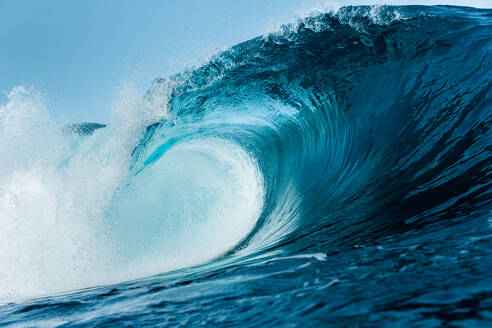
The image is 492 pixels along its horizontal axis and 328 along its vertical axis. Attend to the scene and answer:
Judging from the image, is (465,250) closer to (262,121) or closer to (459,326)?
(459,326)

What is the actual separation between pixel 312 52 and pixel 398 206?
14.5 feet

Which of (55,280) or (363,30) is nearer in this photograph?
(55,280)

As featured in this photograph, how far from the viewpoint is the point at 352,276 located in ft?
4.81

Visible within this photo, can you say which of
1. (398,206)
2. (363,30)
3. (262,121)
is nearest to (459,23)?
(363,30)

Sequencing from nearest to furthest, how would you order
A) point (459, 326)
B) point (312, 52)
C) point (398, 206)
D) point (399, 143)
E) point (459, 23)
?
point (459, 326)
point (398, 206)
point (399, 143)
point (459, 23)
point (312, 52)

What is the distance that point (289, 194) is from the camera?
5781 mm

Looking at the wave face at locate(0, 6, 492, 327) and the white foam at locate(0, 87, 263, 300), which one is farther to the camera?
the white foam at locate(0, 87, 263, 300)

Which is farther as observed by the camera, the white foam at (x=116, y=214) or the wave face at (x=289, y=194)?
the white foam at (x=116, y=214)

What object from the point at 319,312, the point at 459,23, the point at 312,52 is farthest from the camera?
the point at 312,52

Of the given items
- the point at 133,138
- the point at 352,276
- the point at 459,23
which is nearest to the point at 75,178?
the point at 133,138

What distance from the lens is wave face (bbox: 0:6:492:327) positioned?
140cm

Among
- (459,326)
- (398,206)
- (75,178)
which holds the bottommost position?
(459,326)

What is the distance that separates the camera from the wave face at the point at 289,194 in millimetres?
1400

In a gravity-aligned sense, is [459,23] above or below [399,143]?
above
